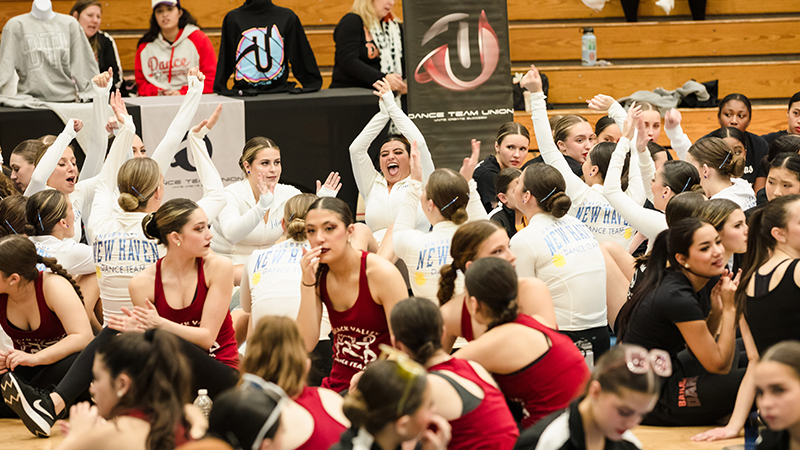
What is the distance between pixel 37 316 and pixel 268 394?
1.95 meters

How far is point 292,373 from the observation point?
7.20 ft

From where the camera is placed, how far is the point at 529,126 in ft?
24.8

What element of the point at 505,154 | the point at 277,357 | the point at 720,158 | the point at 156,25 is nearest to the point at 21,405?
the point at 277,357

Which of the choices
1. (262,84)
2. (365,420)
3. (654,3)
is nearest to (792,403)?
(365,420)

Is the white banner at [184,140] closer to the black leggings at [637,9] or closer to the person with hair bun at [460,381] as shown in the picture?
the person with hair bun at [460,381]

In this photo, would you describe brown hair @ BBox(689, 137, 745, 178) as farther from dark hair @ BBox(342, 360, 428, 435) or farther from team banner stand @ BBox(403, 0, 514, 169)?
dark hair @ BBox(342, 360, 428, 435)

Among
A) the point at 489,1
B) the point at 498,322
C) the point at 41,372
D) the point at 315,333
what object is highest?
the point at 489,1

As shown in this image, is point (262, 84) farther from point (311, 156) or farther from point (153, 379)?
point (153, 379)

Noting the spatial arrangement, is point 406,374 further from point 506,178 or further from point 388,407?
point 506,178

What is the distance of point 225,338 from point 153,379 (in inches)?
54.0

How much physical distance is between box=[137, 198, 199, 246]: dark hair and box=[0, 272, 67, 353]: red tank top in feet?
1.89

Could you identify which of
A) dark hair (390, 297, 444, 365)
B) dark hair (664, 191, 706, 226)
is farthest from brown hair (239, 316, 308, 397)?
dark hair (664, 191, 706, 226)

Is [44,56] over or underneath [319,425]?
over

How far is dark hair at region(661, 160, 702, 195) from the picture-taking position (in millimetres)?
4137
